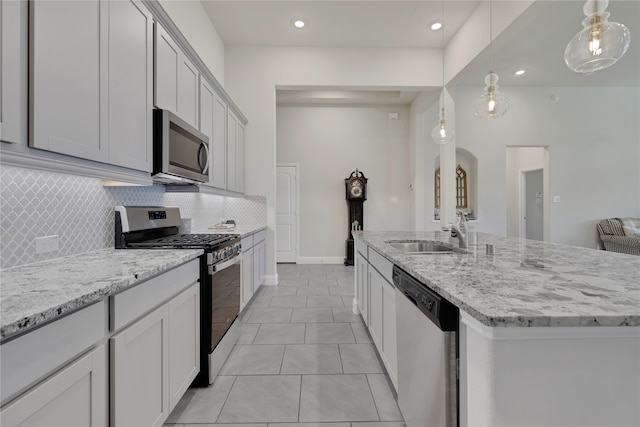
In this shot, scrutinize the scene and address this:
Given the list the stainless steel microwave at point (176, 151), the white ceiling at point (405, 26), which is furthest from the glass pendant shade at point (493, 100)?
the stainless steel microwave at point (176, 151)

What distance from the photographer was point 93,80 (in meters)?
1.32

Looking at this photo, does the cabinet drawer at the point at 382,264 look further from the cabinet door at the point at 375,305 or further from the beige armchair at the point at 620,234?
the beige armchair at the point at 620,234

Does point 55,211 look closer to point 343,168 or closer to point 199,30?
point 199,30

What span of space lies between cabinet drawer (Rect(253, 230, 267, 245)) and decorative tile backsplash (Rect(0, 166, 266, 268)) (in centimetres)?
145

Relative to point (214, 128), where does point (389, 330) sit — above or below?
below

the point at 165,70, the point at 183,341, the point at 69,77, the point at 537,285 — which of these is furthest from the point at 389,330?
the point at 165,70

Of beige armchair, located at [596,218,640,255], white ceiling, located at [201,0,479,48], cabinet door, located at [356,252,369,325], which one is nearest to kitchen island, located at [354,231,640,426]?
cabinet door, located at [356,252,369,325]

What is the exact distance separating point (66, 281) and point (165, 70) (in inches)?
63.0

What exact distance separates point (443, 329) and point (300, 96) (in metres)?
5.37

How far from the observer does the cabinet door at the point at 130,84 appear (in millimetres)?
1461

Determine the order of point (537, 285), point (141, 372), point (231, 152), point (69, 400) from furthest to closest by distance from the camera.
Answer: point (231, 152) → point (141, 372) → point (537, 285) → point (69, 400)

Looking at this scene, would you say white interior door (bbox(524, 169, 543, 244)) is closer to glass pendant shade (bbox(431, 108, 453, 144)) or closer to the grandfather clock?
the grandfather clock

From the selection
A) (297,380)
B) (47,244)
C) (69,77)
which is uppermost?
(69,77)

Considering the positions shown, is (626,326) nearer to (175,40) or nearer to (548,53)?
(175,40)
